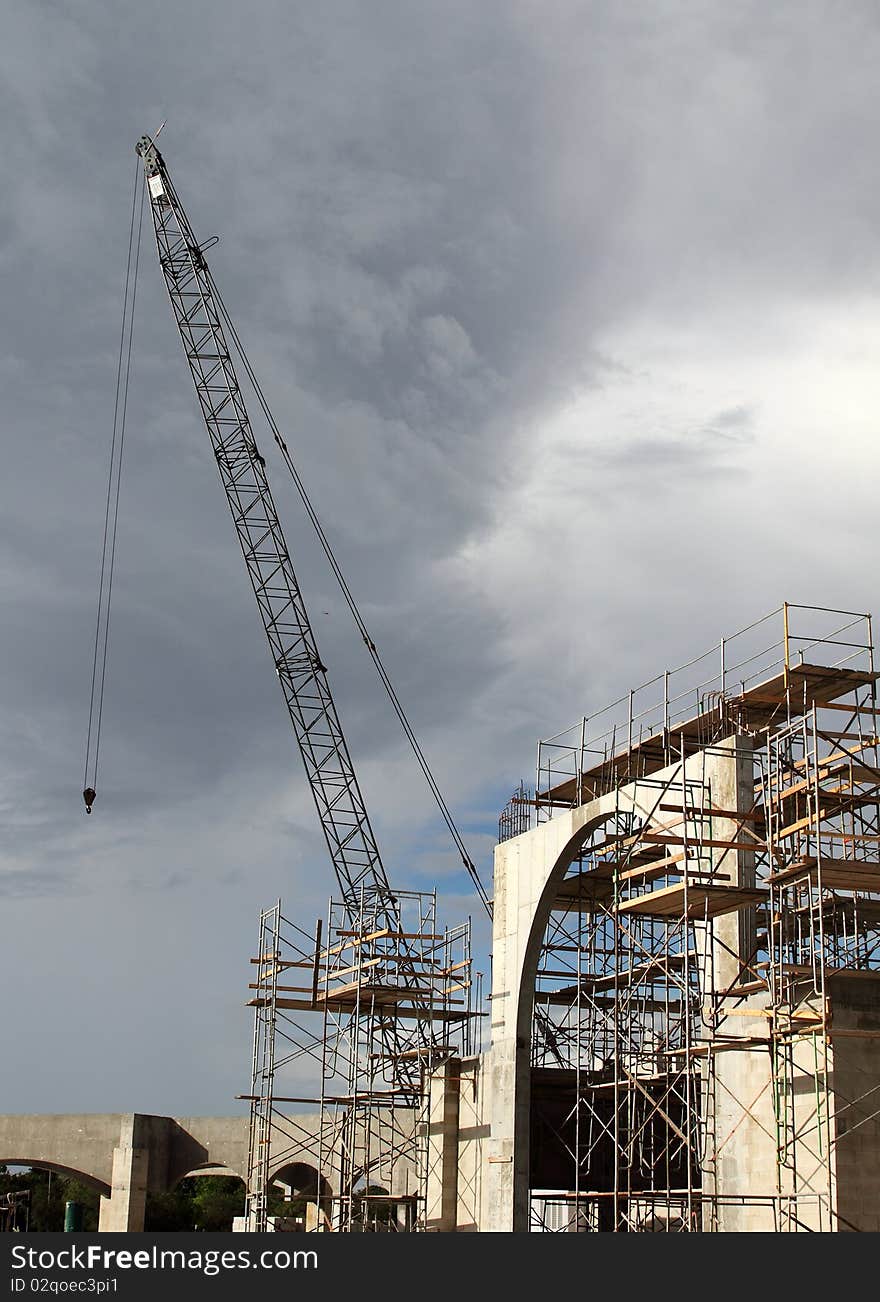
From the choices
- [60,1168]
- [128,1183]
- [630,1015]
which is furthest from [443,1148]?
[60,1168]

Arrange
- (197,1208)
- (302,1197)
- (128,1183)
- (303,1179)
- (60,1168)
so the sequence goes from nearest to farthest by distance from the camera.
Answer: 1. (128,1183)
2. (60,1168)
3. (303,1179)
4. (302,1197)
5. (197,1208)

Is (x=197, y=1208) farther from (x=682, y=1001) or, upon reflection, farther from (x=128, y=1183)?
(x=682, y=1001)

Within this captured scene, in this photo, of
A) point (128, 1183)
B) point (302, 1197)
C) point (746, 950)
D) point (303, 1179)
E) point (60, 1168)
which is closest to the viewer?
point (746, 950)

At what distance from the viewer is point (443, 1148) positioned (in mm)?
41281

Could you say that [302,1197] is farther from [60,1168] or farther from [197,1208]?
[197,1208]

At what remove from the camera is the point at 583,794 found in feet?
138

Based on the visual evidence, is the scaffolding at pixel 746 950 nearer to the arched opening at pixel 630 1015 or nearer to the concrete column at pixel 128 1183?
the arched opening at pixel 630 1015

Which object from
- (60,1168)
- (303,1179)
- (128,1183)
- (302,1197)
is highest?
(60,1168)

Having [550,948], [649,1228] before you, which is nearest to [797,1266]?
[649,1228]

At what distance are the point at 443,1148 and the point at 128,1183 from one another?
671 inches

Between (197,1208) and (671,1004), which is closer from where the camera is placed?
(671,1004)

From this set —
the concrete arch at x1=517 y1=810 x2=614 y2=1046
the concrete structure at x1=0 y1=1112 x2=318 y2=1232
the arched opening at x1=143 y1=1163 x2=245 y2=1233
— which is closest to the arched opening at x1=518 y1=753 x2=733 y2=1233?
the concrete arch at x1=517 y1=810 x2=614 y2=1046

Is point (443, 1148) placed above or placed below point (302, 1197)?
above

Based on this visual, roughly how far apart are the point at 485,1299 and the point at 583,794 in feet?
70.9
